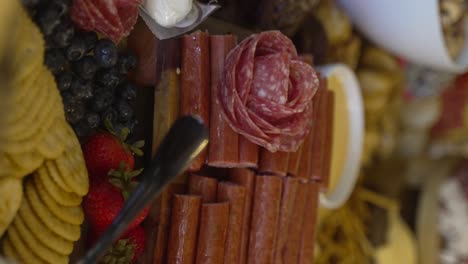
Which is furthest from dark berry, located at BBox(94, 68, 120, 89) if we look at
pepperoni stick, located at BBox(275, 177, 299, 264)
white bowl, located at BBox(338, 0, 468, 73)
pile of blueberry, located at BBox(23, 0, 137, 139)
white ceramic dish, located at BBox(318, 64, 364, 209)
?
white bowl, located at BBox(338, 0, 468, 73)

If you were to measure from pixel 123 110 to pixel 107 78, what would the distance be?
0.06 m

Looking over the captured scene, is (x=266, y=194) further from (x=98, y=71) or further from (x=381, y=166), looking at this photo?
(x=381, y=166)

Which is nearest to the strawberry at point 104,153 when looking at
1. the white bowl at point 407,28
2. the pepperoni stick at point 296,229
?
the pepperoni stick at point 296,229

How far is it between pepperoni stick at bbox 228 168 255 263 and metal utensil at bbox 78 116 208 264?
245 millimetres

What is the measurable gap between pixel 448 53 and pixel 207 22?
703 millimetres

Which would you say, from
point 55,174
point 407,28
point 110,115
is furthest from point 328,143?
point 55,174

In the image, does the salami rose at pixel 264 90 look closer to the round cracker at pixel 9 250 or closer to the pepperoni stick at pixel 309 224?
the pepperoni stick at pixel 309 224

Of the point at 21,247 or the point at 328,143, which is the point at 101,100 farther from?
the point at 328,143

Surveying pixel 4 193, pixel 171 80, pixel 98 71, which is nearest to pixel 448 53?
pixel 171 80

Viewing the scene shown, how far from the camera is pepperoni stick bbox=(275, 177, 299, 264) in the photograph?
976 millimetres

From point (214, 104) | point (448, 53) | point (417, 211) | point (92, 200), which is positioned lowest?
point (417, 211)

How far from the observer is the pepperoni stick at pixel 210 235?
0.88 m

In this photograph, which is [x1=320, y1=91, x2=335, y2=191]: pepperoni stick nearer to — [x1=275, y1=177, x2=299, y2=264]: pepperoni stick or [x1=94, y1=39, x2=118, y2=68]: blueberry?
[x1=275, y1=177, x2=299, y2=264]: pepperoni stick

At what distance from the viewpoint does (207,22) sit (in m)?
1.00
